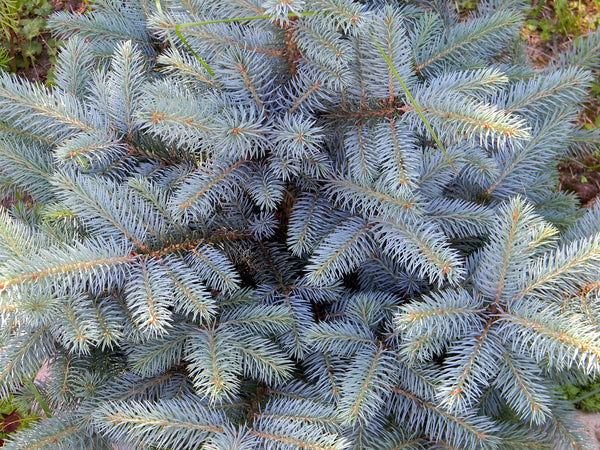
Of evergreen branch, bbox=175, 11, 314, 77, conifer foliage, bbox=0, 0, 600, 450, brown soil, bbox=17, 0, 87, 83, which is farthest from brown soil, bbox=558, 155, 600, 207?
brown soil, bbox=17, 0, 87, 83

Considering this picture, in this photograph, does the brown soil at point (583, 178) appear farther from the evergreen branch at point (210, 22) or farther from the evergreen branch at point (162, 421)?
the evergreen branch at point (162, 421)

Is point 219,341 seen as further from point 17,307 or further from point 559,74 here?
point 559,74

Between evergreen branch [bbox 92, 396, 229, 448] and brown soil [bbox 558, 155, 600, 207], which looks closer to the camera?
evergreen branch [bbox 92, 396, 229, 448]

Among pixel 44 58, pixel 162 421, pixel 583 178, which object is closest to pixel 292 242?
pixel 162 421

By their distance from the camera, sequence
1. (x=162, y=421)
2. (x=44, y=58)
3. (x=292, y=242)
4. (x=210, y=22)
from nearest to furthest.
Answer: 1. (x=210, y=22)
2. (x=162, y=421)
3. (x=292, y=242)
4. (x=44, y=58)

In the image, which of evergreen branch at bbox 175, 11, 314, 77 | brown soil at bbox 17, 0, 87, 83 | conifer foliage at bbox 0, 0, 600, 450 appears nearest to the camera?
evergreen branch at bbox 175, 11, 314, 77

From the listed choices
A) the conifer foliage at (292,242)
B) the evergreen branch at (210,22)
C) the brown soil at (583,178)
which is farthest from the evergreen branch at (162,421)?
the brown soil at (583,178)

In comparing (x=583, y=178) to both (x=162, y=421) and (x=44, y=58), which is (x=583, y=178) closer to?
(x=162, y=421)

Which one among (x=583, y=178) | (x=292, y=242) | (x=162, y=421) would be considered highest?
(x=292, y=242)

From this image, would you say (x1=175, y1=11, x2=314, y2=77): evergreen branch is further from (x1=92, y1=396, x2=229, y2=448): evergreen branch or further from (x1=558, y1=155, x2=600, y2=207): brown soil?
(x1=558, y1=155, x2=600, y2=207): brown soil
